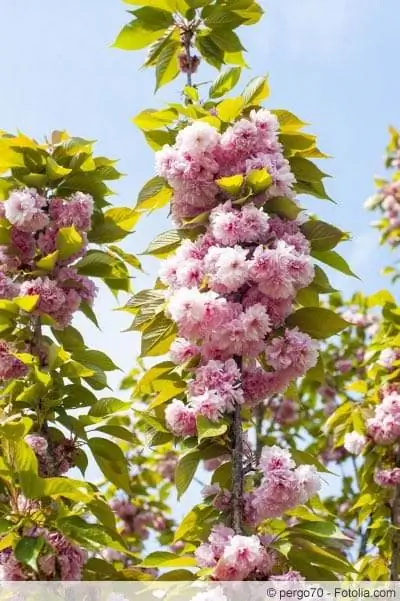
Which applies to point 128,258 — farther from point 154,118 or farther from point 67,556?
point 67,556

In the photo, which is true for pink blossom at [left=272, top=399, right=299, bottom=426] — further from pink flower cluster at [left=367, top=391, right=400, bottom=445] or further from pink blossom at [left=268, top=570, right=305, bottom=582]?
pink blossom at [left=268, top=570, right=305, bottom=582]

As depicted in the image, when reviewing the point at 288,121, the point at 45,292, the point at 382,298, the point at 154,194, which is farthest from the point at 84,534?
Answer: the point at 382,298

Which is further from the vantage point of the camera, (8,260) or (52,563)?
(8,260)

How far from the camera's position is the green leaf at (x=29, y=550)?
2238 millimetres

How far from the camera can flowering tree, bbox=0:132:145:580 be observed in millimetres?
2445

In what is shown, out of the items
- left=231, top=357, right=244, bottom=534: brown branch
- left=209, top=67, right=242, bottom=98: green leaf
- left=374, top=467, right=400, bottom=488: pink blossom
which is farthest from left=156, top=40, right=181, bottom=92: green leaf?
left=374, top=467, right=400, bottom=488: pink blossom

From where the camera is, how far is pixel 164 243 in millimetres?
3074

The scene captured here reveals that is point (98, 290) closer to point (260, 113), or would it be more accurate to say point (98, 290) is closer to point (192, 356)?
point (192, 356)

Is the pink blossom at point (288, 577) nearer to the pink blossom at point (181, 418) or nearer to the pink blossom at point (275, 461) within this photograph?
the pink blossom at point (275, 461)

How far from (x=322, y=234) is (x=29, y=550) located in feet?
5.05

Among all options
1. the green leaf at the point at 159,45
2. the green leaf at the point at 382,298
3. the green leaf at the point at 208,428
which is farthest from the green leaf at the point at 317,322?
the green leaf at the point at 382,298

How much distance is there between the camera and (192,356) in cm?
275

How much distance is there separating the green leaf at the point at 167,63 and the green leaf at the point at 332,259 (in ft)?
4.00

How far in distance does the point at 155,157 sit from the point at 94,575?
153 centimetres
